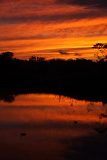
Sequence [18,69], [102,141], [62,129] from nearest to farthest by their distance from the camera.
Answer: [102,141]
[62,129]
[18,69]

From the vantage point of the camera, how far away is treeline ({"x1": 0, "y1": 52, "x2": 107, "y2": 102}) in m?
49.5

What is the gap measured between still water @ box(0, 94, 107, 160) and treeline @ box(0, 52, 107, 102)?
68.2 feet

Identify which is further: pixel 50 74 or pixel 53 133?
pixel 50 74

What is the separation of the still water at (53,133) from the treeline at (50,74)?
20.8 m

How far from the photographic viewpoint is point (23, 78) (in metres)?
60.9

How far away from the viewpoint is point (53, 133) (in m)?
17.2

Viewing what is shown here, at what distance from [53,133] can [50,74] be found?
152 feet

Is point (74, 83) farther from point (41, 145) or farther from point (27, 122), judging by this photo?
point (41, 145)

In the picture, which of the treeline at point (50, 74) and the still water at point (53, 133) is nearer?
the still water at point (53, 133)

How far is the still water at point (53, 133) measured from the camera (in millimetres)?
13539

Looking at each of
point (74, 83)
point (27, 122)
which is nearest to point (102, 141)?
point (27, 122)

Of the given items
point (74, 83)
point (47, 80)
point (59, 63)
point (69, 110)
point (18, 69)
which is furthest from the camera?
point (59, 63)

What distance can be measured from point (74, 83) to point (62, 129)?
33535mm

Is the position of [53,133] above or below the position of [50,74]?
below
